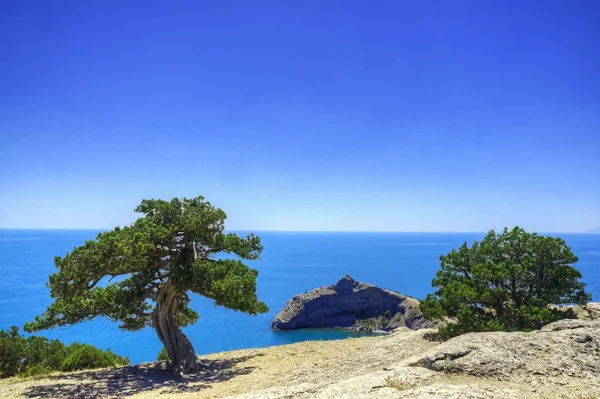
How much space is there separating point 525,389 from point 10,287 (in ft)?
519

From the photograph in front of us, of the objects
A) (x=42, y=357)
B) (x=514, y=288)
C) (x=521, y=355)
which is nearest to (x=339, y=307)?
(x=42, y=357)

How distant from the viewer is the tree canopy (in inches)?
606

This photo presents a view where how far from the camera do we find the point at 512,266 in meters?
17.9

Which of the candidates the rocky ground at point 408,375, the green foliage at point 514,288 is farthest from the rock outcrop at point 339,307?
the rocky ground at point 408,375

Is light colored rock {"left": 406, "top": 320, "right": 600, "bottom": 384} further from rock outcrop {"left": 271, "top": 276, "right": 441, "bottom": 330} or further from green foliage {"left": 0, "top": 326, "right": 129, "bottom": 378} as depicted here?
rock outcrop {"left": 271, "top": 276, "right": 441, "bottom": 330}

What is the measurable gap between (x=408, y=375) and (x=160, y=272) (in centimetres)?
1464

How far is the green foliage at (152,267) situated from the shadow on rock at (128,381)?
2.51 meters

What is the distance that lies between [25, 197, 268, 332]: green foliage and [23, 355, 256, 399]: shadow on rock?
251 cm

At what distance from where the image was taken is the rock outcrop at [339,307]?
103938 millimetres

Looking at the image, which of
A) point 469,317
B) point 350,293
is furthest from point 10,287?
point 469,317

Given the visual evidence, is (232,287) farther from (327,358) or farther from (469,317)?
(469,317)

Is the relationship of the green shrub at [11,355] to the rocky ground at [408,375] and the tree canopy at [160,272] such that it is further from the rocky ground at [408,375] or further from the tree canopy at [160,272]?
the tree canopy at [160,272]

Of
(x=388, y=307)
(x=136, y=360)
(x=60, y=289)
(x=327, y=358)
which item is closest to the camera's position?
(x=60, y=289)

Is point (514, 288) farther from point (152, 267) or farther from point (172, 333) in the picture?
point (152, 267)
